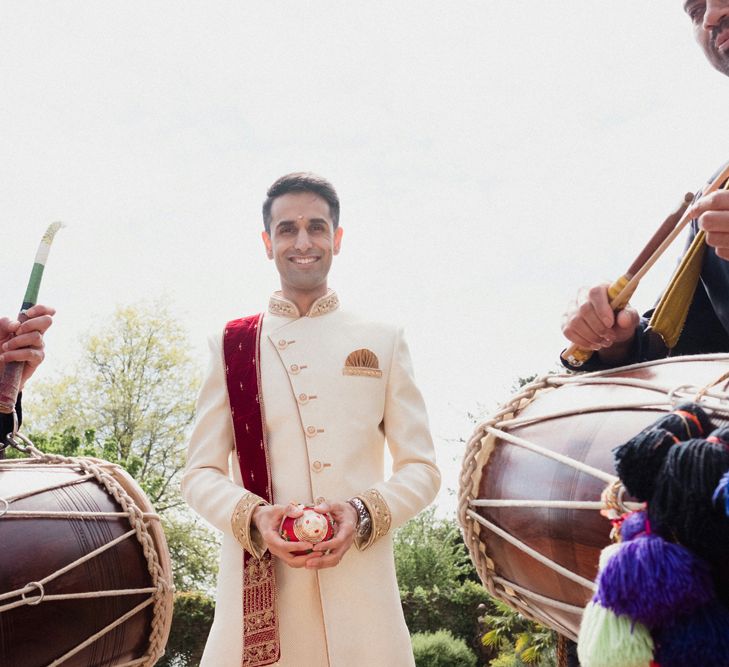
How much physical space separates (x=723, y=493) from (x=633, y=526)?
18 centimetres

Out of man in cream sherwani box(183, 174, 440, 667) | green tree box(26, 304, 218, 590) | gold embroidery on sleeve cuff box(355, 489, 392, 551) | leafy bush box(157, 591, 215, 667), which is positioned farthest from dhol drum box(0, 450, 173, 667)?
green tree box(26, 304, 218, 590)

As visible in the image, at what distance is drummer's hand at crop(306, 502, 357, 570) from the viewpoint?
221 cm

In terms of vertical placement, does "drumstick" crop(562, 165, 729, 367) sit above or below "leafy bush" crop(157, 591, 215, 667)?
above

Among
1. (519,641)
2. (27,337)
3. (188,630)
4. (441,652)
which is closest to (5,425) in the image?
(27,337)

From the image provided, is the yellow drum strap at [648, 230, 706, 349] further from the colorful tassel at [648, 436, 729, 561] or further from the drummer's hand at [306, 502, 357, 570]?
the drummer's hand at [306, 502, 357, 570]

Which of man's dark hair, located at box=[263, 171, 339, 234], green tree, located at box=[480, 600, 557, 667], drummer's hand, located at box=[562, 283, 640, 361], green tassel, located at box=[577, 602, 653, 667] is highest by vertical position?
man's dark hair, located at box=[263, 171, 339, 234]

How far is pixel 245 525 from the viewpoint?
7.63ft

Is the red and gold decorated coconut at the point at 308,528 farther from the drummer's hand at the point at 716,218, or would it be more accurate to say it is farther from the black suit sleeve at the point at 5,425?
the drummer's hand at the point at 716,218

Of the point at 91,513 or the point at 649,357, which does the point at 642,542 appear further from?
the point at 91,513

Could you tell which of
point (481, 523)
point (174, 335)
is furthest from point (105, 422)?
point (481, 523)

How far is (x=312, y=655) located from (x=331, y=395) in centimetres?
79

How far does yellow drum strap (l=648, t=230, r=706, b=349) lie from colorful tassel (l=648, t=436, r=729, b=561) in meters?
0.73

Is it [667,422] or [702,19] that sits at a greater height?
[702,19]

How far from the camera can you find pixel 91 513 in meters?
2.47
